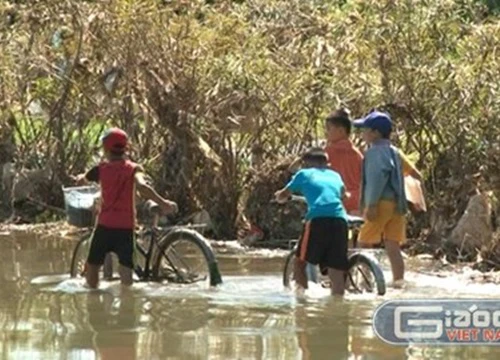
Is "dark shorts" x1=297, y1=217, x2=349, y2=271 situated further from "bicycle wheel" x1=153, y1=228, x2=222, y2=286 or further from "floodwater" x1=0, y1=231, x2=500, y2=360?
"bicycle wheel" x1=153, y1=228, x2=222, y2=286

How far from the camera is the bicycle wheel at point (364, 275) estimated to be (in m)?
10.4

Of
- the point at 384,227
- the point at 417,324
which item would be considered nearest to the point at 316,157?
the point at 384,227

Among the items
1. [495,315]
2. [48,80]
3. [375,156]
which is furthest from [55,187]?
[495,315]

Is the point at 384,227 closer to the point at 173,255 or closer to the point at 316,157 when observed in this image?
the point at 316,157

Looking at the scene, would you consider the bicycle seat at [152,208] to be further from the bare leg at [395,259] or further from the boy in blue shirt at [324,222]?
the bare leg at [395,259]

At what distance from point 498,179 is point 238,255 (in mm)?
2906

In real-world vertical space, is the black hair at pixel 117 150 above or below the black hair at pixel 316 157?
above

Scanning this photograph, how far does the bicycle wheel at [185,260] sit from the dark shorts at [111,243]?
32 cm

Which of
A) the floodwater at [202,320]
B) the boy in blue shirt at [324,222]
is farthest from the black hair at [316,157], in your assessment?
the floodwater at [202,320]

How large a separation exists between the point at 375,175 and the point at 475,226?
2446 millimetres

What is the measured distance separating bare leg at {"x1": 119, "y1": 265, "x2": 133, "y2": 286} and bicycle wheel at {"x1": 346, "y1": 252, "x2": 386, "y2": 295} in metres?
1.87

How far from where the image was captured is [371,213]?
36.2 ft

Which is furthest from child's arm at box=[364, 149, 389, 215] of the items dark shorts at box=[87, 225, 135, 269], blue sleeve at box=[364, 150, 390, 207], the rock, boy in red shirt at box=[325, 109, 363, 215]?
the rock

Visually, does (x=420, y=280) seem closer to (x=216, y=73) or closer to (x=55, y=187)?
(x=216, y=73)
